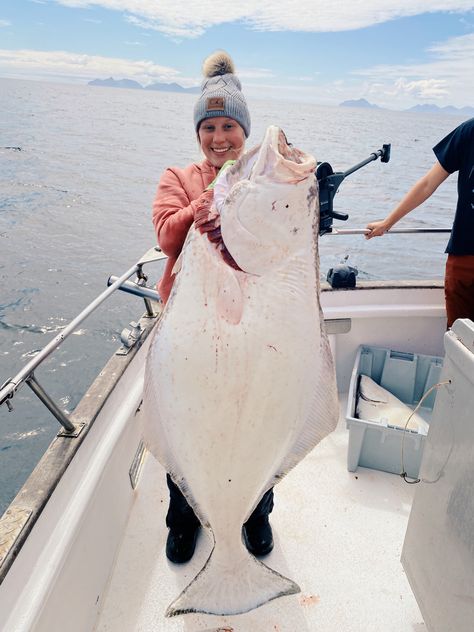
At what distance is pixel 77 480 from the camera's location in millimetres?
1784

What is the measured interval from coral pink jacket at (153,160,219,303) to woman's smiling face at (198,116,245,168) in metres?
0.05

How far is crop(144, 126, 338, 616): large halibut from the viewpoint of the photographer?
4.14 ft

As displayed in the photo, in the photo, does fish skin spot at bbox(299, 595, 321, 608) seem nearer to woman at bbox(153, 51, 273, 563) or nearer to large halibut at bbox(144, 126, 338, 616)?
woman at bbox(153, 51, 273, 563)

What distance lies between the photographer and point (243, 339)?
50.6 inches

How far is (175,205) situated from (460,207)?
1.88 meters

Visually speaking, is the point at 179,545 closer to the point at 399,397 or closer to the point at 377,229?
the point at 399,397

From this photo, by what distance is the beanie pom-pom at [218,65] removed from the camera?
193 cm

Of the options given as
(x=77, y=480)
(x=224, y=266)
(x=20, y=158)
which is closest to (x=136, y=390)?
(x=77, y=480)

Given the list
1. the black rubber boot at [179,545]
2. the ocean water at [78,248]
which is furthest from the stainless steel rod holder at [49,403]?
the ocean water at [78,248]

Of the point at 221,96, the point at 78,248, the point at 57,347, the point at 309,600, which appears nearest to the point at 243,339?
the point at 57,347

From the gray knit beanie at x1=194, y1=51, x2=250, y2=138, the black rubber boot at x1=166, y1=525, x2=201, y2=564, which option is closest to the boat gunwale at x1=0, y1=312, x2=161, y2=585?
the black rubber boot at x1=166, y1=525, x2=201, y2=564

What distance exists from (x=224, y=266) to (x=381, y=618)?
5.69 ft

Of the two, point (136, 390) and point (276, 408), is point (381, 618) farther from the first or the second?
point (136, 390)

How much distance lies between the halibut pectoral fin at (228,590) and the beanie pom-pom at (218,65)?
1.96 meters
